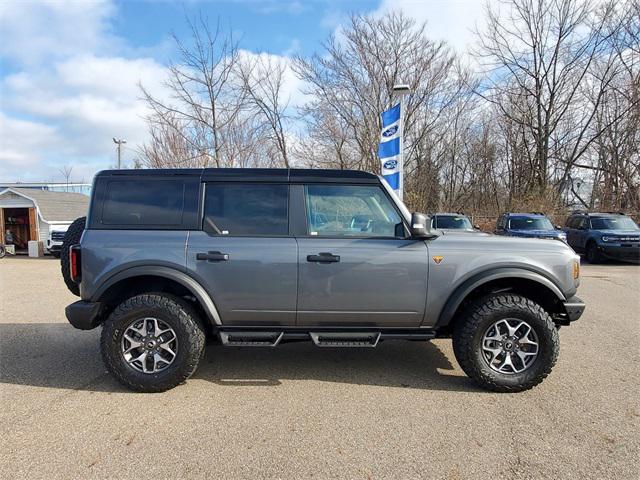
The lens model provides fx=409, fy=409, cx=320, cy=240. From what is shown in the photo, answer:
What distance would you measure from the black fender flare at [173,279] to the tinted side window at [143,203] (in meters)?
0.44

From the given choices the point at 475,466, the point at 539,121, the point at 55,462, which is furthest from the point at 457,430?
the point at 539,121

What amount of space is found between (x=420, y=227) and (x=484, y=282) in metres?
0.78

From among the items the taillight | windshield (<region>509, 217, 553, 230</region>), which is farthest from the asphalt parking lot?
windshield (<region>509, 217, 553, 230</region>)

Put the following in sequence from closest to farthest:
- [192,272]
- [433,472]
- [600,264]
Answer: [433,472] → [192,272] → [600,264]

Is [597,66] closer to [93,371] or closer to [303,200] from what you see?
[303,200]

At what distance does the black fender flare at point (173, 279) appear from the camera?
12.1ft

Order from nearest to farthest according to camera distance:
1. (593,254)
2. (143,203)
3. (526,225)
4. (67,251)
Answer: (143,203) → (67,251) → (593,254) → (526,225)

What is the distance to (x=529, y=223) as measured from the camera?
1484cm

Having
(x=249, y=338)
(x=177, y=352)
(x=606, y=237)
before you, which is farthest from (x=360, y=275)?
(x=606, y=237)

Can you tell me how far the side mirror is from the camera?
3621mm

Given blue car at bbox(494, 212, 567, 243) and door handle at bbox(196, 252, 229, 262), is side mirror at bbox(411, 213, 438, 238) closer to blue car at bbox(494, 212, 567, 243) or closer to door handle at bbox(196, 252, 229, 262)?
door handle at bbox(196, 252, 229, 262)

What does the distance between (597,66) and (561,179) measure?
23.6 ft

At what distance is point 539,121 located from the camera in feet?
88.4

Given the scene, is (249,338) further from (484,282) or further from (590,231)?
(590,231)
